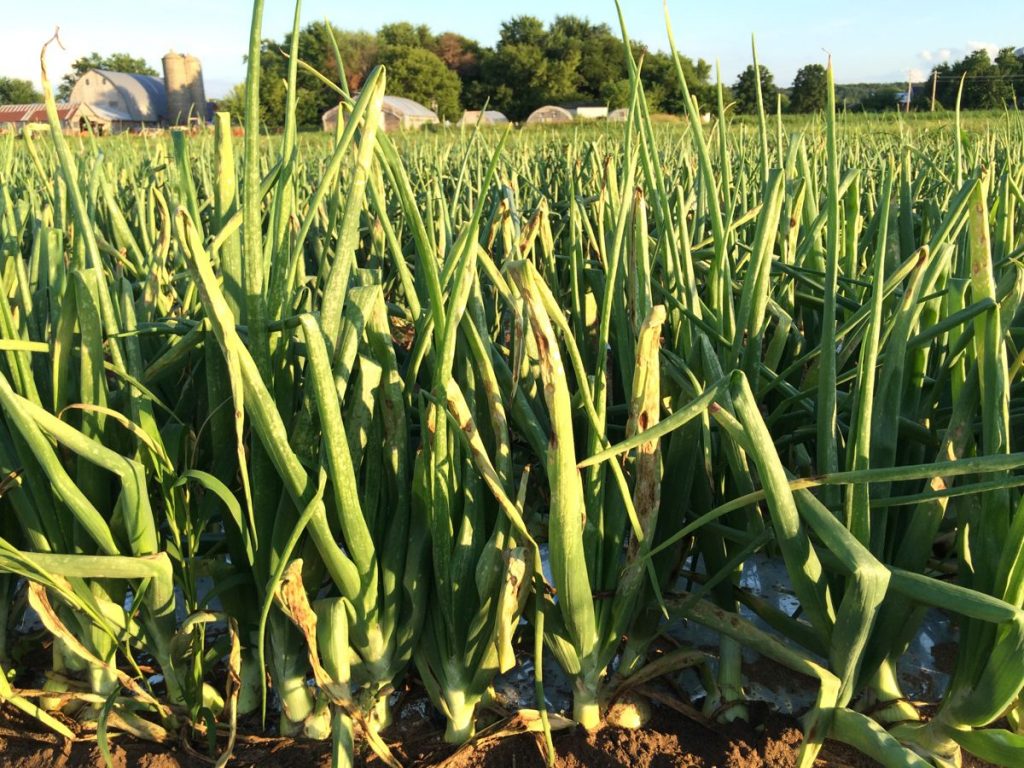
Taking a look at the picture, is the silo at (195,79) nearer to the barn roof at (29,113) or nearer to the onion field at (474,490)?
the barn roof at (29,113)

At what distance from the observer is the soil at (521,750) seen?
0.55 m

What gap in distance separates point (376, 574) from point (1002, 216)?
2.60ft

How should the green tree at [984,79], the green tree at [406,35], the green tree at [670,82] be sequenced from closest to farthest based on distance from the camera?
the green tree at [984,79] < the green tree at [670,82] < the green tree at [406,35]

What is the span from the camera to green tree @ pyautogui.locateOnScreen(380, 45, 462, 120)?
27.6m

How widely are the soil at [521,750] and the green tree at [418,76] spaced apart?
1096 inches

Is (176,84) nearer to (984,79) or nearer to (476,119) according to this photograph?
(984,79)

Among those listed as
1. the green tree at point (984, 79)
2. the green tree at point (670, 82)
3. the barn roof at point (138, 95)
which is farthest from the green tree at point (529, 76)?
the green tree at point (984, 79)

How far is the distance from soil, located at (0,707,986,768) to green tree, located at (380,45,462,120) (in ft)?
91.3

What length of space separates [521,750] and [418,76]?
29211mm

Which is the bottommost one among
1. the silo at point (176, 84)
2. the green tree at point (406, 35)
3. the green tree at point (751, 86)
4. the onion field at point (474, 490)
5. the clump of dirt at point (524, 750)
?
the clump of dirt at point (524, 750)

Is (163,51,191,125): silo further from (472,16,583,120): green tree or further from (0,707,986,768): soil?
(0,707,986,768): soil

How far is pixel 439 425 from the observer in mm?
499

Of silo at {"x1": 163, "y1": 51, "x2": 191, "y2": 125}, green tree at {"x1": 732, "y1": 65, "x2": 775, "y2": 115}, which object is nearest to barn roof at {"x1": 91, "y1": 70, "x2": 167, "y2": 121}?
silo at {"x1": 163, "y1": 51, "x2": 191, "y2": 125}

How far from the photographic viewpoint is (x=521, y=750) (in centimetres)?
57
